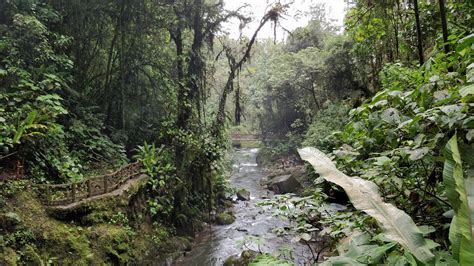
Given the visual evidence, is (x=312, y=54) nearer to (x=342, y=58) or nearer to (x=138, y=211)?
(x=342, y=58)

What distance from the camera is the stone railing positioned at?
5.80 m

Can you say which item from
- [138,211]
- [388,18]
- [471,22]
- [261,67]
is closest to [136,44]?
[138,211]

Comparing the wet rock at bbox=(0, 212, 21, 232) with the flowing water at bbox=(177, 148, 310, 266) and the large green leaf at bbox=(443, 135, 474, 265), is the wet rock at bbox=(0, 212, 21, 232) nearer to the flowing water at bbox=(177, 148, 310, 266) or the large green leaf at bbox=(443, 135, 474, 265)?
the flowing water at bbox=(177, 148, 310, 266)

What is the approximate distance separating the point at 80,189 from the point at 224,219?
18.0 ft

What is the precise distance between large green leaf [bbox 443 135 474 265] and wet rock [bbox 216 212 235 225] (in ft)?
32.8

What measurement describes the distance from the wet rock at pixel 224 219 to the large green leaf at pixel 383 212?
31.2 feet

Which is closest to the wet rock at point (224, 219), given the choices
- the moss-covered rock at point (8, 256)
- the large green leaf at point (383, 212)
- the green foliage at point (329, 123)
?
the green foliage at point (329, 123)

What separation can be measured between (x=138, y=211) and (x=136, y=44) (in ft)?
17.5

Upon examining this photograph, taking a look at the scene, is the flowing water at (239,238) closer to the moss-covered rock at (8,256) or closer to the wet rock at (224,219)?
the wet rock at (224,219)

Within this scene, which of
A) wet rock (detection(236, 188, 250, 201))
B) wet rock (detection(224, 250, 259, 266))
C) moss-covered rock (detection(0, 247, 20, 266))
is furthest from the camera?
wet rock (detection(236, 188, 250, 201))

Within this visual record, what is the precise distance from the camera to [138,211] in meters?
7.72

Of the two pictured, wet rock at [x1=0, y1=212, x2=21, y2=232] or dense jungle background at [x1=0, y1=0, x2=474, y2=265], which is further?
wet rock at [x1=0, y1=212, x2=21, y2=232]

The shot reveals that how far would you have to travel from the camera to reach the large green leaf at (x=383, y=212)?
3.89 ft

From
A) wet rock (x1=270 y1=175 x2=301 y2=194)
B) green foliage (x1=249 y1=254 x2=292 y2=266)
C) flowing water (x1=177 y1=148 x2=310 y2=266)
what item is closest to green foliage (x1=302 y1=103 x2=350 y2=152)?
wet rock (x1=270 y1=175 x2=301 y2=194)
